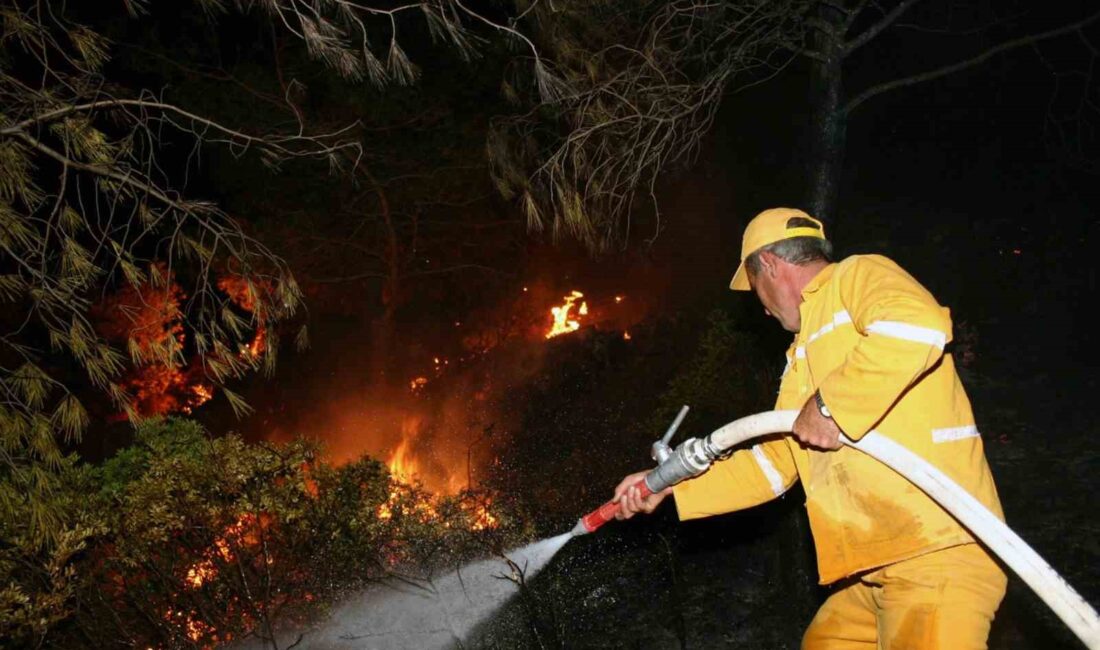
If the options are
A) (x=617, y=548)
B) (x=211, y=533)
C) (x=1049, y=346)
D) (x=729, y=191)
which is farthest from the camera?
(x=729, y=191)

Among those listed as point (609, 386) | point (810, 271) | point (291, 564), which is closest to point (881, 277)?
point (810, 271)

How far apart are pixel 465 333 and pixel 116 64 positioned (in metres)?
6.45

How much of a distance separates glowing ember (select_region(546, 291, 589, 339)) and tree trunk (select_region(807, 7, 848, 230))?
25.4 feet

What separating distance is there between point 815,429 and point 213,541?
150 inches

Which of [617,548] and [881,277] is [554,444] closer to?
[617,548]

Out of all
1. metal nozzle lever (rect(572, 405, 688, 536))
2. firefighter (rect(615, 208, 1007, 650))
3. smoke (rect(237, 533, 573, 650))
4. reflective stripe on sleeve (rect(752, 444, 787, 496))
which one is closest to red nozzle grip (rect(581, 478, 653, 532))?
metal nozzle lever (rect(572, 405, 688, 536))

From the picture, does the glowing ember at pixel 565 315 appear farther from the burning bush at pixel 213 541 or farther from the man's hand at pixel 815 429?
the man's hand at pixel 815 429

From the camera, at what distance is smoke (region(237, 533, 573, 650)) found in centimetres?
502

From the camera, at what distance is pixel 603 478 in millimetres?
9109

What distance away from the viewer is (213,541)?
189 inches

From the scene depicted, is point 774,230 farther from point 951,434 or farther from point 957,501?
point 957,501

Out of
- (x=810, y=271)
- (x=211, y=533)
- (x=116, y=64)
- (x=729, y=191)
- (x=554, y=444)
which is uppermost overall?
(x=116, y=64)

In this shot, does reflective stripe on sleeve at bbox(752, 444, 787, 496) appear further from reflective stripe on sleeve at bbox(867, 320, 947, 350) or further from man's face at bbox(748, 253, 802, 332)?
reflective stripe on sleeve at bbox(867, 320, 947, 350)

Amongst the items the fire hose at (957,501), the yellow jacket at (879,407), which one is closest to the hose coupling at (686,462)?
the fire hose at (957,501)
